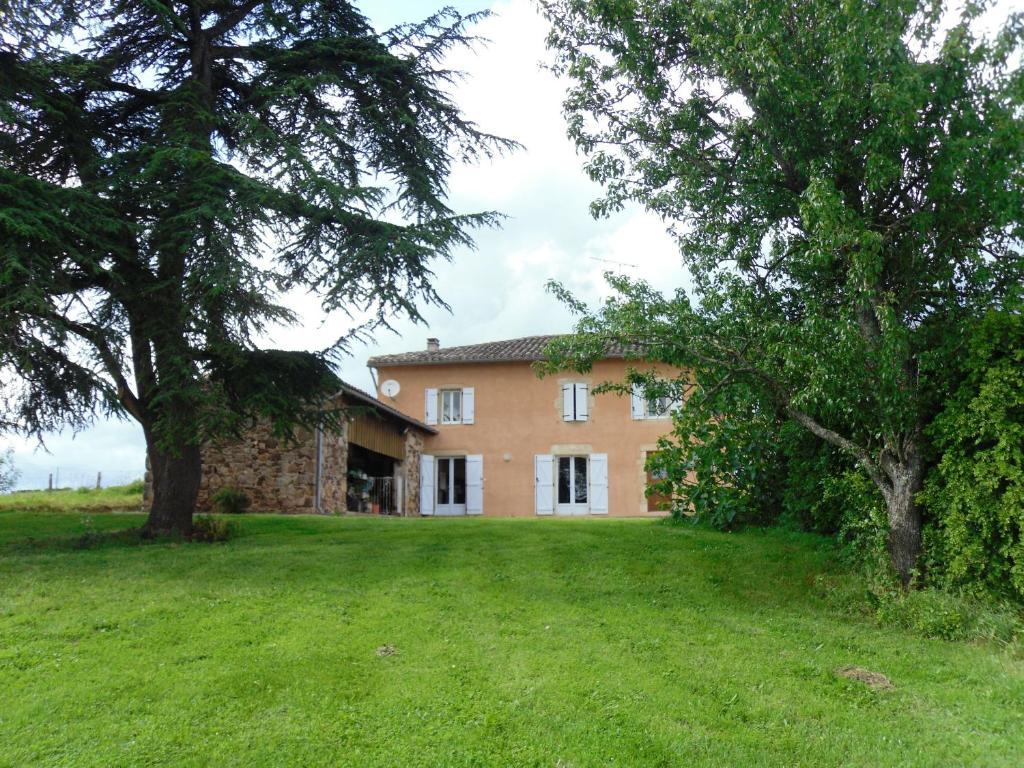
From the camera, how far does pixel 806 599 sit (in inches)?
337

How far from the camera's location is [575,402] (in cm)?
2295

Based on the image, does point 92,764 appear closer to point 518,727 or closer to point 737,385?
point 518,727

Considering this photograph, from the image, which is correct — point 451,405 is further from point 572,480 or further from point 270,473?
point 270,473

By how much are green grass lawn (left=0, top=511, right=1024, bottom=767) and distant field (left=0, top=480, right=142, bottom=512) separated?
765 centimetres

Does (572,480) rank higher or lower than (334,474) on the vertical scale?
lower

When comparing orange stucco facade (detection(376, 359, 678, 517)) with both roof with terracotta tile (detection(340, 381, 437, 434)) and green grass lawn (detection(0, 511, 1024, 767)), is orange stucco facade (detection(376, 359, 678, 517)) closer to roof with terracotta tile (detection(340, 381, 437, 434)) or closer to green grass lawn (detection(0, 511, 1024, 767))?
roof with terracotta tile (detection(340, 381, 437, 434))

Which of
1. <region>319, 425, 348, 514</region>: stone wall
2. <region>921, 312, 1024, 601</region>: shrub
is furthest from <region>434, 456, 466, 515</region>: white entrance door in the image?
<region>921, 312, 1024, 601</region>: shrub

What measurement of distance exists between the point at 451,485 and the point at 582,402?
4.51 m

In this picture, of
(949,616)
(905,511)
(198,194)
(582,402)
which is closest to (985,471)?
(905,511)

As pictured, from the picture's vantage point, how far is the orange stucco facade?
2233cm

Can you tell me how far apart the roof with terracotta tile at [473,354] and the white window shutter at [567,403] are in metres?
1.21

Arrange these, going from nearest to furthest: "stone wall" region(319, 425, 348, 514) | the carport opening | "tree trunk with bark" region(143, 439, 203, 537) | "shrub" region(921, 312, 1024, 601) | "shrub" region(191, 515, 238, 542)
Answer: "shrub" region(921, 312, 1024, 601), "tree trunk with bark" region(143, 439, 203, 537), "shrub" region(191, 515, 238, 542), "stone wall" region(319, 425, 348, 514), the carport opening

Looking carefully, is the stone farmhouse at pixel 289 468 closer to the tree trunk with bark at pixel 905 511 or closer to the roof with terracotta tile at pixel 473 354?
the roof with terracotta tile at pixel 473 354

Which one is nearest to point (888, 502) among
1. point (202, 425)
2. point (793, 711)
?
point (793, 711)
